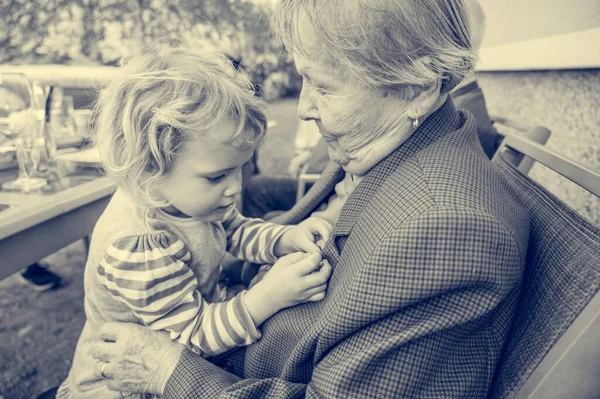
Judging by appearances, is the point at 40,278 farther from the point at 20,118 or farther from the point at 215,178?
the point at 215,178

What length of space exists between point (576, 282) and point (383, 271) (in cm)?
35

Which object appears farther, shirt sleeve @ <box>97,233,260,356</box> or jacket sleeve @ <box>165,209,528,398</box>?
shirt sleeve @ <box>97,233,260,356</box>

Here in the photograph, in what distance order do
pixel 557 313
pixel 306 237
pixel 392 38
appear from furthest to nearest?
pixel 306 237
pixel 392 38
pixel 557 313

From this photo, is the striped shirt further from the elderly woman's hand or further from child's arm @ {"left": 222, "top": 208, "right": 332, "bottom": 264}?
child's arm @ {"left": 222, "top": 208, "right": 332, "bottom": 264}

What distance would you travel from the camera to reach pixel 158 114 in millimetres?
1227

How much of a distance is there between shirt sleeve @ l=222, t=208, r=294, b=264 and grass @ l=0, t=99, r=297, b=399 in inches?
54.4

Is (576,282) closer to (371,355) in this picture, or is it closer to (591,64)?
(371,355)

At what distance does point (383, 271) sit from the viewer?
0.92 metres

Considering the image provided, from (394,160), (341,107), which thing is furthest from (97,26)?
(394,160)

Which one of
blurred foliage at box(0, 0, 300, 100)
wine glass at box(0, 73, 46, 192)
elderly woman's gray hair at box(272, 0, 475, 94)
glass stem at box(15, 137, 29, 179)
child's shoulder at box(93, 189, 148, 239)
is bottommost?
blurred foliage at box(0, 0, 300, 100)

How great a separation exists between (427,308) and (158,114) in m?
0.85

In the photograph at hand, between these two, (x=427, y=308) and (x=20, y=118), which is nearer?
(x=427, y=308)

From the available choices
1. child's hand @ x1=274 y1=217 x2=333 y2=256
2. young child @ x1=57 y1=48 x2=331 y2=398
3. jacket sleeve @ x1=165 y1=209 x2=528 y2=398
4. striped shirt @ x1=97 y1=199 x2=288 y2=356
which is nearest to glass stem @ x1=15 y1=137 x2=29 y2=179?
young child @ x1=57 y1=48 x2=331 y2=398

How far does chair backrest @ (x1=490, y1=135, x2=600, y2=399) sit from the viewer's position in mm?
788
